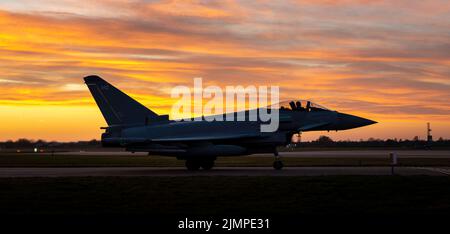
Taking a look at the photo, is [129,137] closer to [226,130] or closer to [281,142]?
[226,130]

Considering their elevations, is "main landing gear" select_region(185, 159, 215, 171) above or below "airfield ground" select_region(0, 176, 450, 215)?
above

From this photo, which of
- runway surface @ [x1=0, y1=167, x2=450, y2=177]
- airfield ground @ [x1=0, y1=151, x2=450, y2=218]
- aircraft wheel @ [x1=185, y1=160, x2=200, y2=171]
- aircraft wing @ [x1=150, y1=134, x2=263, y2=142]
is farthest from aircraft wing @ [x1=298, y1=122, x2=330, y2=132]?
airfield ground @ [x1=0, y1=151, x2=450, y2=218]

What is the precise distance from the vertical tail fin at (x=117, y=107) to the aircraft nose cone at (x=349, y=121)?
10.2m

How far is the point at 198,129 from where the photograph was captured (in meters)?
32.9

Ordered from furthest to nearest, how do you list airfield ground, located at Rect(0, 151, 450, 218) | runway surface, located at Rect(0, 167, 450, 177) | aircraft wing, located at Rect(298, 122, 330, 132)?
aircraft wing, located at Rect(298, 122, 330, 132) → runway surface, located at Rect(0, 167, 450, 177) → airfield ground, located at Rect(0, 151, 450, 218)

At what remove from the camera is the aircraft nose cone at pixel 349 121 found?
107 feet

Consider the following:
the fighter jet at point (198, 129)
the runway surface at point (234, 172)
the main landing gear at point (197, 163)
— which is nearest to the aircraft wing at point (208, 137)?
the fighter jet at point (198, 129)

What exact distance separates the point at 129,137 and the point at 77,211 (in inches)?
677

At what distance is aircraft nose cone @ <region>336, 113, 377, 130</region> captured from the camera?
3272 cm

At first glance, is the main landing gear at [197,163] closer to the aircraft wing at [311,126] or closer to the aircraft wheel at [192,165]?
the aircraft wheel at [192,165]

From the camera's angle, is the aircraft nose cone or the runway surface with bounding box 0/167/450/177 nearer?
the runway surface with bounding box 0/167/450/177

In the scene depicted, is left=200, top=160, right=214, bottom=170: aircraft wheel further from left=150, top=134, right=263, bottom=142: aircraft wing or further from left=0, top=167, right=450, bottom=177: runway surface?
left=150, top=134, right=263, bottom=142: aircraft wing

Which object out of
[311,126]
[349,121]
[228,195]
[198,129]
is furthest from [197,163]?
[228,195]
